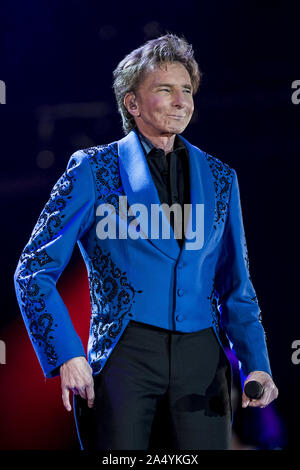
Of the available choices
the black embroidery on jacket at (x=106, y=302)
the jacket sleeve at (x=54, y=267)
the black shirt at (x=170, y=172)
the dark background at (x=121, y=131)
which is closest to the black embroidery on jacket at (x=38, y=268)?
the jacket sleeve at (x=54, y=267)

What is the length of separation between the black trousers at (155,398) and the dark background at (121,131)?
124 cm

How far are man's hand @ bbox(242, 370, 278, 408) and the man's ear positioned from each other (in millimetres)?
720

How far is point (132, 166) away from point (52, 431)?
158cm

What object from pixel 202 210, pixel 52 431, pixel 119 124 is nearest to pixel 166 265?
pixel 202 210

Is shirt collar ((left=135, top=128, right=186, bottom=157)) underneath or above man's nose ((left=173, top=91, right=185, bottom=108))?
underneath

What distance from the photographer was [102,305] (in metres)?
1.53

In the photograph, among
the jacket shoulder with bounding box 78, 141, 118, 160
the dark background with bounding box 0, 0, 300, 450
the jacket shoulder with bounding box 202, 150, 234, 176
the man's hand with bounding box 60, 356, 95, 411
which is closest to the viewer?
the man's hand with bounding box 60, 356, 95, 411

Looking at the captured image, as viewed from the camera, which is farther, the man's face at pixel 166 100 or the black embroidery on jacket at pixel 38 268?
the man's face at pixel 166 100

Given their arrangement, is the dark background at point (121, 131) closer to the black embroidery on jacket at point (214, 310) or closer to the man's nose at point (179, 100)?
the man's nose at point (179, 100)

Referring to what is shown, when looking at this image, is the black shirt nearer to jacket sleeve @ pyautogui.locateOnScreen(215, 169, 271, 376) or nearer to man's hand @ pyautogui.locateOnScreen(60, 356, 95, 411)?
jacket sleeve @ pyautogui.locateOnScreen(215, 169, 271, 376)

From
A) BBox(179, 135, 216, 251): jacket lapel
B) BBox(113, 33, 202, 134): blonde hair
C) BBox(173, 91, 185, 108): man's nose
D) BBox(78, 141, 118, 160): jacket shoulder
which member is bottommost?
BBox(179, 135, 216, 251): jacket lapel

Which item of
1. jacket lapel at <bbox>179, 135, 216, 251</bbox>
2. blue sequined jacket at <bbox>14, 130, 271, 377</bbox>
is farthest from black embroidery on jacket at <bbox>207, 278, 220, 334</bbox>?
jacket lapel at <bbox>179, 135, 216, 251</bbox>

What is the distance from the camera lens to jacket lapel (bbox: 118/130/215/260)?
4.95 feet

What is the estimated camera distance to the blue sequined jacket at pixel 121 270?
1445 mm
